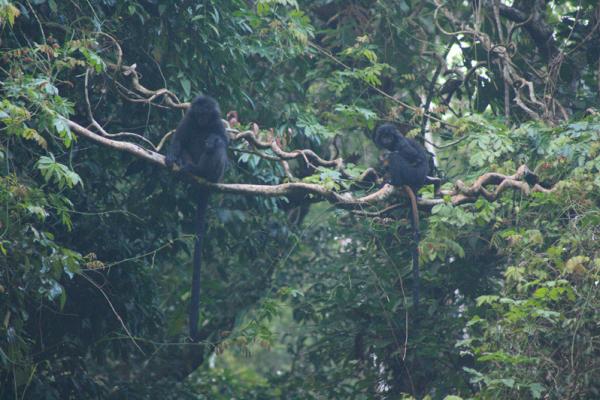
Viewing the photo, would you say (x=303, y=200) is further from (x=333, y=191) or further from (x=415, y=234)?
(x=333, y=191)

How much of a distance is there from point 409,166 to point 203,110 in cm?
163

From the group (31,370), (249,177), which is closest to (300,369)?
(249,177)

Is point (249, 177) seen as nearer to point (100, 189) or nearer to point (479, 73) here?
point (100, 189)

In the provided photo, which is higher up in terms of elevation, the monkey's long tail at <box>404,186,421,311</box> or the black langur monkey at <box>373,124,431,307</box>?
the black langur monkey at <box>373,124,431,307</box>

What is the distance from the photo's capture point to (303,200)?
24.8 feet

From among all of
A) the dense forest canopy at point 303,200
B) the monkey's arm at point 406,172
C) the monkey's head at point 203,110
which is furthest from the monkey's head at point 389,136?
the monkey's head at point 203,110

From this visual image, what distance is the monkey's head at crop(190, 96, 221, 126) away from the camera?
6.05 m

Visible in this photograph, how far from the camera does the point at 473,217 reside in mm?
5562

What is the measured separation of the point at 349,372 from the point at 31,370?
3106 millimetres

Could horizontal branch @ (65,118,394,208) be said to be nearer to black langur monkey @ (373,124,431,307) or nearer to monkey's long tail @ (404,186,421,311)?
monkey's long tail @ (404,186,421,311)

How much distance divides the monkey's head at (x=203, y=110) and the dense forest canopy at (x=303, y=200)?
19 centimetres

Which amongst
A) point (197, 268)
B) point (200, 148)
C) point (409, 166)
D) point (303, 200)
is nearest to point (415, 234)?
point (409, 166)

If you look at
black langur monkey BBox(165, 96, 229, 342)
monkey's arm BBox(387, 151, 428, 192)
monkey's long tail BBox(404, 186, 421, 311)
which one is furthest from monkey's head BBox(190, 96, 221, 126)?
monkey's long tail BBox(404, 186, 421, 311)

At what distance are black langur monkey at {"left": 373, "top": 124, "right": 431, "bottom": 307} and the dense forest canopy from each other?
0.10 meters
